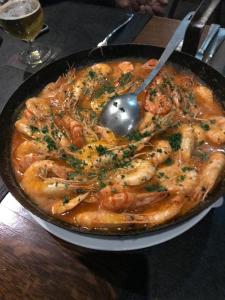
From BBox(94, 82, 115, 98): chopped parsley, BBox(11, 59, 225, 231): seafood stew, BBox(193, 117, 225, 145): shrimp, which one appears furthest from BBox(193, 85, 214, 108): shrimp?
BBox(94, 82, 115, 98): chopped parsley

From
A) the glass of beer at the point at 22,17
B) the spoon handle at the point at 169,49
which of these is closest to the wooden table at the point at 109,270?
the spoon handle at the point at 169,49

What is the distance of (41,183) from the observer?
4.59 feet

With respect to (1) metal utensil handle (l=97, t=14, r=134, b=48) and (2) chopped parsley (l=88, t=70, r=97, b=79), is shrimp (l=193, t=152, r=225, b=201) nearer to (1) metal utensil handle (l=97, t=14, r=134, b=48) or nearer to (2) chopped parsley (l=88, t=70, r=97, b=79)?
(2) chopped parsley (l=88, t=70, r=97, b=79)

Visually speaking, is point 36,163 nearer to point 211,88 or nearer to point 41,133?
point 41,133

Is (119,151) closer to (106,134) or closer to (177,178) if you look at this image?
(106,134)

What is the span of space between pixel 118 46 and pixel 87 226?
1.10 meters

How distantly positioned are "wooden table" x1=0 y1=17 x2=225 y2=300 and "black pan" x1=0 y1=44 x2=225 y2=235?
0.58 feet

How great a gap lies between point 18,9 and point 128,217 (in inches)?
64.5

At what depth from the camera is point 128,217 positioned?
4.08 feet

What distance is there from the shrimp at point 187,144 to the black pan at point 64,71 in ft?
0.66

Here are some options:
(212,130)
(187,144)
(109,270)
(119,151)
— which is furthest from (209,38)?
(109,270)

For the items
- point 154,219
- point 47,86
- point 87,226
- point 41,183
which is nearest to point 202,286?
point 154,219

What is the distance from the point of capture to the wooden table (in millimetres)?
1241

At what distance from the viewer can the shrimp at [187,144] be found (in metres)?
1.45
